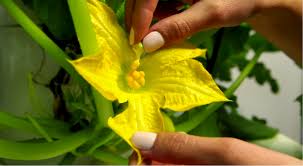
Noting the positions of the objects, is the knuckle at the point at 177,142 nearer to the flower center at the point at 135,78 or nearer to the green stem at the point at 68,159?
the flower center at the point at 135,78

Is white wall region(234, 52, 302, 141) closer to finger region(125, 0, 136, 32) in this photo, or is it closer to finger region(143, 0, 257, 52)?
finger region(143, 0, 257, 52)

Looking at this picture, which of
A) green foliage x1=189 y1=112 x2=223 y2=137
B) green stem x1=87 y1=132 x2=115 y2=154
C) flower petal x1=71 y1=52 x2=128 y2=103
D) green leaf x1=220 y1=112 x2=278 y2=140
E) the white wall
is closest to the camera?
flower petal x1=71 y1=52 x2=128 y2=103

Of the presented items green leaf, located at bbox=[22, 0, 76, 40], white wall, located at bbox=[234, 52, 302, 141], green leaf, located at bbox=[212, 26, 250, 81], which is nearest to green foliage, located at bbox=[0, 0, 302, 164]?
green leaf, located at bbox=[22, 0, 76, 40]

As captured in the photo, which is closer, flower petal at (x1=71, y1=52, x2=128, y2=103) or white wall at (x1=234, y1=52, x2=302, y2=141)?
flower petal at (x1=71, y1=52, x2=128, y2=103)

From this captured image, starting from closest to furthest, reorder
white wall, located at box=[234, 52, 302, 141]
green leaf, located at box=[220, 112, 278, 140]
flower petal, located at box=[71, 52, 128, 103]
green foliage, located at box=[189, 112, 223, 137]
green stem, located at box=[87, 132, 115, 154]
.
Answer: flower petal, located at box=[71, 52, 128, 103]
green stem, located at box=[87, 132, 115, 154]
green foliage, located at box=[189, 112, 223, 137]
green leaf, located at box=[220, 112, 278, 140]
white wall, located at box=[234, 52, 302, 141]

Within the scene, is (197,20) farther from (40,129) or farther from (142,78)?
(40,129)

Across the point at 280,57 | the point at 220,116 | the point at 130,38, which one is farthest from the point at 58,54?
the point at 280,57

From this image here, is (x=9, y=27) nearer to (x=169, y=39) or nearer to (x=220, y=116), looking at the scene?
(x=169, y=39)

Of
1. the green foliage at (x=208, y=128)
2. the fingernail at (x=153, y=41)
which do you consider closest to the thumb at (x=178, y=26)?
the fingernail at (x=153, y=41)
